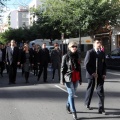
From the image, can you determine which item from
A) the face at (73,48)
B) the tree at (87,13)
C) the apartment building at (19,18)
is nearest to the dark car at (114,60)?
the tree at (87,13)

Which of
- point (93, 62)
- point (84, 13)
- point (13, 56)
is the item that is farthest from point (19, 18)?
point (93, 62)

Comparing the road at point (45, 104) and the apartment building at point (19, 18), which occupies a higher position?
the apartment building at point (19, 18)

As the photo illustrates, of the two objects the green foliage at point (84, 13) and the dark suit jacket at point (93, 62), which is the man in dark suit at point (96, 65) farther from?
the green foliage at point (84, 13)

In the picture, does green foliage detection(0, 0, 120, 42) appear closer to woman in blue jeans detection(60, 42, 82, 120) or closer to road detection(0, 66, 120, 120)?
road detection(0, 66, 120, 120)

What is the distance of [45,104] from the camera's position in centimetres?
961

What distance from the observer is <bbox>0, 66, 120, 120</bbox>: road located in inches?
316

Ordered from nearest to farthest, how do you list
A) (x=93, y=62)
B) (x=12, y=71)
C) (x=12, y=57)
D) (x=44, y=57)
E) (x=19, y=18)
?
(x=93, y=62), (x=12, y=57), (x=12, y=71), (x=44, y=57), (x=19, y=18)

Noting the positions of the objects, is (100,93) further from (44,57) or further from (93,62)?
(44,57)

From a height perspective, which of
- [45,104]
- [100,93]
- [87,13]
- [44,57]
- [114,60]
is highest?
[87,13]

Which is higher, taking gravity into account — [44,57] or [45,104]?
[44,57]

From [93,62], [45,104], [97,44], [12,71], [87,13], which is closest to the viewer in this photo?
[97,44]

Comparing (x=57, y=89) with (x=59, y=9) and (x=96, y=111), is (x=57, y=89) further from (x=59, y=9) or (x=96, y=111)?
(x=59, y=9)

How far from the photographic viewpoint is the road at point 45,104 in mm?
8016

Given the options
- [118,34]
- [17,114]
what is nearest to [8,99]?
[17,114]
